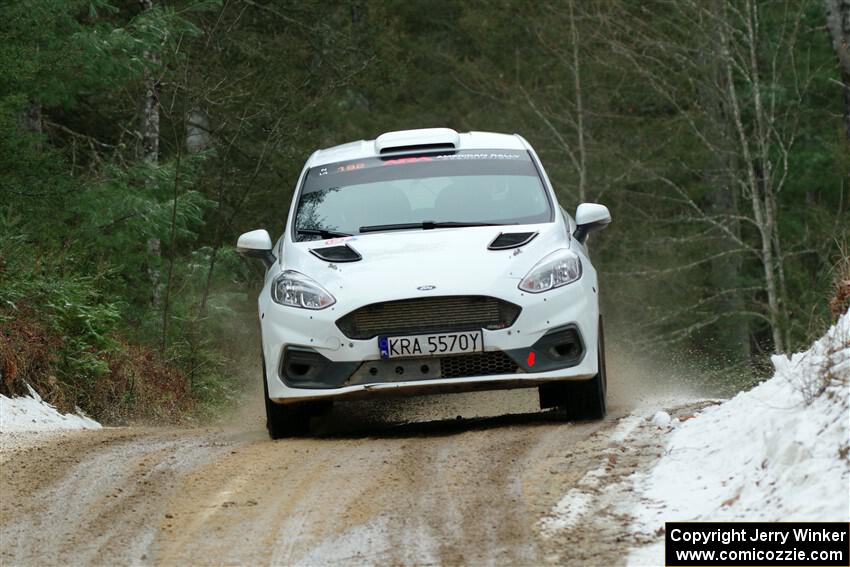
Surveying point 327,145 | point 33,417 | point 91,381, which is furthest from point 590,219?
point 327,145

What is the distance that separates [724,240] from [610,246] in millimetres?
3129

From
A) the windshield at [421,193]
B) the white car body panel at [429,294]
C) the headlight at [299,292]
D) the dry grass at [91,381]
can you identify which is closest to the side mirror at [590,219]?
the windshield at [421,193]

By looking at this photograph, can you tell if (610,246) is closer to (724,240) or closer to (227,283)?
(724,240)

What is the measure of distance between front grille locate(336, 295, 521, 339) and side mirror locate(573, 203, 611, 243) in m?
1.27

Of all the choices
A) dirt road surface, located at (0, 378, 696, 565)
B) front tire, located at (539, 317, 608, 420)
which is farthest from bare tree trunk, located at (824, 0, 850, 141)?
dirt road surface, located at (0, 378, 696, 565)

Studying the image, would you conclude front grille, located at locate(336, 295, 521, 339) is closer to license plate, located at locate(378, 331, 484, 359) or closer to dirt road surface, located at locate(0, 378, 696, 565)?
license plate, located at locate(378, 331, 484, 359)

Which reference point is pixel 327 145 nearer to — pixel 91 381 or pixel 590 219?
pixel 91 381

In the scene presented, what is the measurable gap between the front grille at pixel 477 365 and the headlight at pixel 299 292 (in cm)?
81

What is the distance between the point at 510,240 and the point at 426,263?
0.63m

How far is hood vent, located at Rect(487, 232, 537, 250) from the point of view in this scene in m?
8.80

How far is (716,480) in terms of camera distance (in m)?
6.18

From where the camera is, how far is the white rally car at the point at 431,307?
8414mm

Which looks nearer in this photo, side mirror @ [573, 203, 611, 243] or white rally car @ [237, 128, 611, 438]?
white rally car @ [237, 128, 611, 438]

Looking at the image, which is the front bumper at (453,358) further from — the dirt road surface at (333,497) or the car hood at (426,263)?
the dirt road surface at (333,497)
